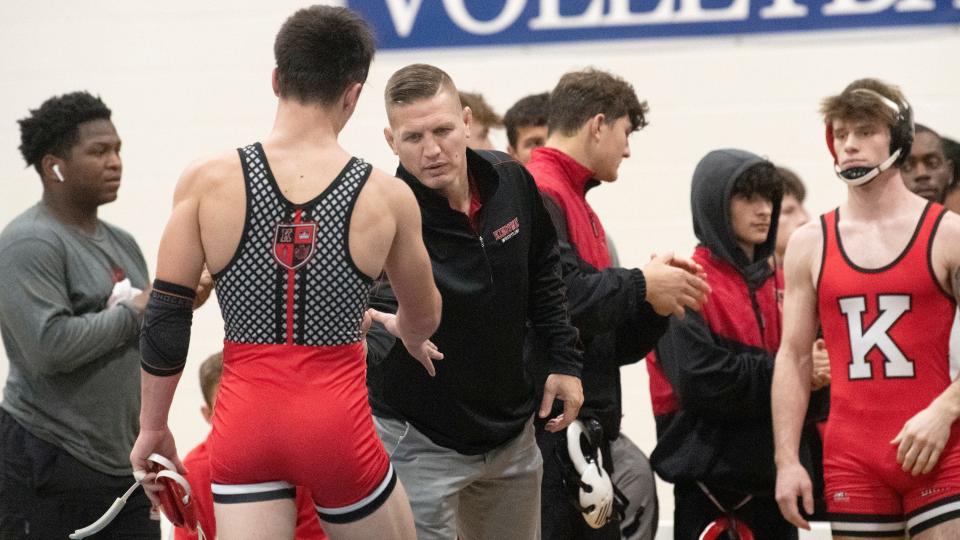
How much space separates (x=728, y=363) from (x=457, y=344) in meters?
1.14

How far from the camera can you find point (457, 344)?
3.17m

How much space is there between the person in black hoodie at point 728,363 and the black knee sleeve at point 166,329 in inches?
73.6

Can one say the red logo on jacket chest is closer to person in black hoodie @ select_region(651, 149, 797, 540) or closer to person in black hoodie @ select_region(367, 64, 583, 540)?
person in black hoodie @ select_region(367, 64, 583, 540)

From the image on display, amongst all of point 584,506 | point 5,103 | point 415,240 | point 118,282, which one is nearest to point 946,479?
point 584,506

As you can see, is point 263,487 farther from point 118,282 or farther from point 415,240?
point 118,282

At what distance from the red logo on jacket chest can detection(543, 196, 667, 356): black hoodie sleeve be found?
311 millimetres

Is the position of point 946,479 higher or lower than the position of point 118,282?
lower

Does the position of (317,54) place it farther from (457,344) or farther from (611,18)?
(611,18)

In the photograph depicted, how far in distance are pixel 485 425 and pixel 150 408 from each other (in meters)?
0.87

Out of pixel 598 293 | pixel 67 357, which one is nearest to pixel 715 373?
pixel 598 293

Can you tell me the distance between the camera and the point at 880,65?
553 centimetres

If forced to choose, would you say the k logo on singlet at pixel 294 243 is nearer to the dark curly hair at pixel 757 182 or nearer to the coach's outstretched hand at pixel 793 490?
the coach's outstretched hand at pixel 793 490

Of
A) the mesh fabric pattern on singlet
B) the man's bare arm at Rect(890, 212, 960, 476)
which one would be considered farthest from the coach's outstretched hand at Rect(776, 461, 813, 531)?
the mesh fabric pattern on singlet

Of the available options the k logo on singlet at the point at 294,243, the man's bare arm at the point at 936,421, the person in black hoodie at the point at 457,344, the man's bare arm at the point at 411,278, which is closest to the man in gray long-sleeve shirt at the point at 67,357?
the person in black hoodie at the point at 457,344
